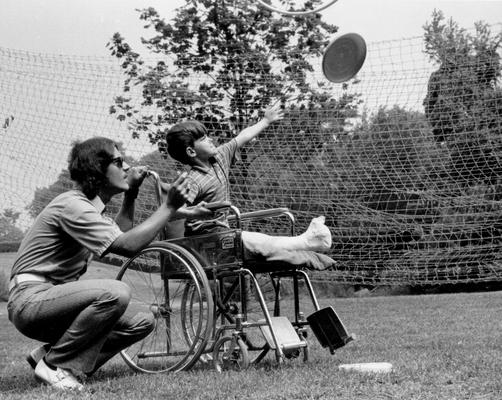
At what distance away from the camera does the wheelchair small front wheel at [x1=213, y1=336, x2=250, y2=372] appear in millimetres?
3938

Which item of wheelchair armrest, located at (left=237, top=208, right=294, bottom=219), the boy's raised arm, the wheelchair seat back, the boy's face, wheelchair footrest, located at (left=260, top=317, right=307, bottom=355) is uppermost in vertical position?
the boy's raised arm

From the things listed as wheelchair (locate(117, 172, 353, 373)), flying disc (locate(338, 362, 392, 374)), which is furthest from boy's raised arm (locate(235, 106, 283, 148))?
flying disc (locate(338, 362, 392, 374))

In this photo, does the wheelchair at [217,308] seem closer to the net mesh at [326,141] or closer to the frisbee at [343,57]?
the frisbee at [343,57]

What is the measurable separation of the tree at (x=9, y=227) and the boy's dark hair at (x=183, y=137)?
423 cm

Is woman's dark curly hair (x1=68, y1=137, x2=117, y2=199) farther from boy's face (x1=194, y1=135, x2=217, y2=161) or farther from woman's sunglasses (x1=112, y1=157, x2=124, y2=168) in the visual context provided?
boy's face (x1=194, y1=135, x2=217, y2=161)

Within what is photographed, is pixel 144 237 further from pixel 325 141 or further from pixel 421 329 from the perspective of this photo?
pixel 325 141

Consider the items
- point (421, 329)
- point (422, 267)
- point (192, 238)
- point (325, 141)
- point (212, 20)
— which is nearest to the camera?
point (192, 238)

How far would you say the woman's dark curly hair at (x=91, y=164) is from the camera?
3.64 meters

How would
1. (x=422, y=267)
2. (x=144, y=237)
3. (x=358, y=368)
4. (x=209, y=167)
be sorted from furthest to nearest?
(x=422, y=267) < (x=209, y=167) < (x=358, y=368) < (x=144, y=237)

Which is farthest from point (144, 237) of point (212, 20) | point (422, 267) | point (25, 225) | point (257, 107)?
point (212, 20)

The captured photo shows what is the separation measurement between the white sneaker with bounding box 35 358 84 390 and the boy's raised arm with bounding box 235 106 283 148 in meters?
2.10

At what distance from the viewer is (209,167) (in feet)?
15.4

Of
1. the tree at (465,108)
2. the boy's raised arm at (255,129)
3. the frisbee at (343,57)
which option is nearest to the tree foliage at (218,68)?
the tree at (465,108)

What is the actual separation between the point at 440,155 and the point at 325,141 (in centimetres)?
122
